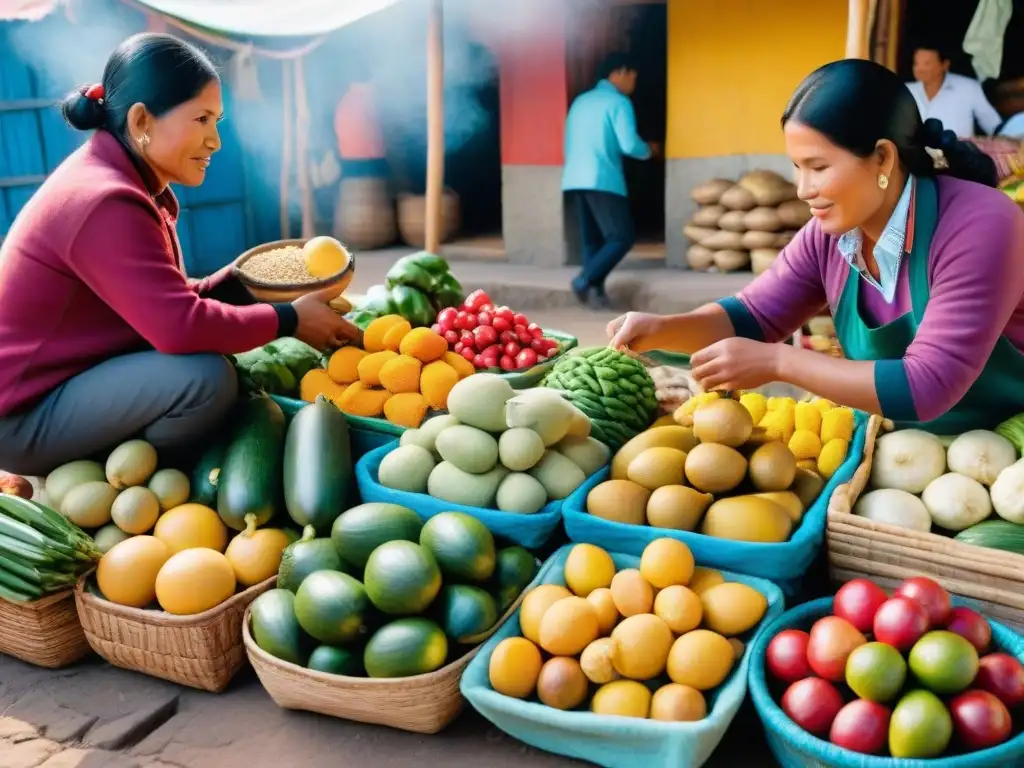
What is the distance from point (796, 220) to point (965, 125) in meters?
1.38

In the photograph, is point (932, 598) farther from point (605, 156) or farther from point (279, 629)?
point (605, 156)

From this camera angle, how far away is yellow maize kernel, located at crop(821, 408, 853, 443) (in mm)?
2754

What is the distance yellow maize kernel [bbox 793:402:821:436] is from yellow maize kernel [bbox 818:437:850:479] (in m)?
0.11

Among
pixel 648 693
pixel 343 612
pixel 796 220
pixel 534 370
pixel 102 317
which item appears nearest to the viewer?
pixel 648 693

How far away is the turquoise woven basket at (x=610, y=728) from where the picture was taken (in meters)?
1.84

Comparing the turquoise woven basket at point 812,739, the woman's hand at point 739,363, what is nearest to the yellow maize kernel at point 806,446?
the woman's hand at point 739,363

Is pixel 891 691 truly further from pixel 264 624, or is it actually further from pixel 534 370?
pixel 534 370

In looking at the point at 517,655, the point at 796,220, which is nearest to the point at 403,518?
the point at 517,655

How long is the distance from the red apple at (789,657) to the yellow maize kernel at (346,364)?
1835 mm

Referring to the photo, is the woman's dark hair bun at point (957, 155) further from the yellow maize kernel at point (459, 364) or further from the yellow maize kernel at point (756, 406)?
the yellow maize kernel at point (459, 364)

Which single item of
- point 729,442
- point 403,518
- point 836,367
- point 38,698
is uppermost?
point 836,367

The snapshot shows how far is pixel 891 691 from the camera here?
1800mm

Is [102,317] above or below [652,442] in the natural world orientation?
above

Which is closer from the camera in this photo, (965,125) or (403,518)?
(403,518)
